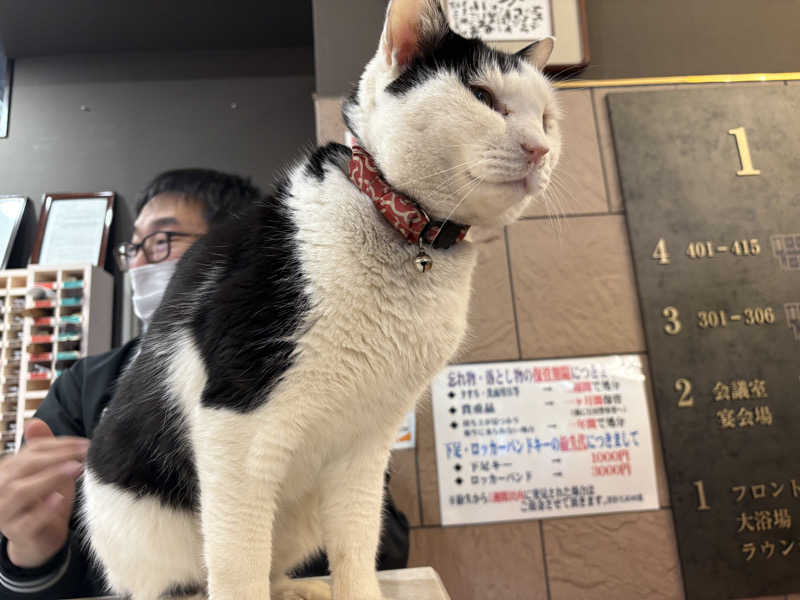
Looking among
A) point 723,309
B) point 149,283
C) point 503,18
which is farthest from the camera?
point 503,18

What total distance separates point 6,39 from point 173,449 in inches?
81.5

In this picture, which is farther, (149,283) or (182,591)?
(149,283)

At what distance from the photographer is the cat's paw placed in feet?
1.96

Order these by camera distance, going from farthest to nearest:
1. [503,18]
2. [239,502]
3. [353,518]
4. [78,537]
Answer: [503,18] → [78,537] → [353,518] → [239,502]

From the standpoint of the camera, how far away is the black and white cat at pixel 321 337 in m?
0.47

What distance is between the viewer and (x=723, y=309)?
1.48m

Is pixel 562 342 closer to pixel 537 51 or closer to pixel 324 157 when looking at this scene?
pixel 537 51

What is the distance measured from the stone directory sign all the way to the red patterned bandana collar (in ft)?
3.85

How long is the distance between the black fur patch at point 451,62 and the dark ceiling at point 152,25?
6.12ft

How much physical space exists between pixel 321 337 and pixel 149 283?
86cm

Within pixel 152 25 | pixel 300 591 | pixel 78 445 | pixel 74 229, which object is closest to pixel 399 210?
pixel 300 591

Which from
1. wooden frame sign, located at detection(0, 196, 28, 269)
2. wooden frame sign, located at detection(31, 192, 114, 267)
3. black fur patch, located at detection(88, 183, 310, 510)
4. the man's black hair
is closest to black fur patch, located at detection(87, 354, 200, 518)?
black fur patch, located at detection(88, 183, 310, 510)

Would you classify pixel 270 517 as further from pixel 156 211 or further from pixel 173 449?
pixel 156 211

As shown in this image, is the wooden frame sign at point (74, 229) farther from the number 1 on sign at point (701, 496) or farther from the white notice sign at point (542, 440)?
the number 1 on sign at point (701, 496)
